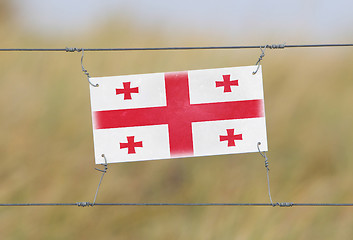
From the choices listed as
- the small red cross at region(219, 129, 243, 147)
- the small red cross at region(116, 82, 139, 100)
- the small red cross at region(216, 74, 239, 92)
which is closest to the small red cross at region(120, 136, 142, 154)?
the small red cross at region(116, 82, 139, 100)

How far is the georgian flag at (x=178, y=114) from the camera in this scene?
2811mm

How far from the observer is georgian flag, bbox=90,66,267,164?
281 cm

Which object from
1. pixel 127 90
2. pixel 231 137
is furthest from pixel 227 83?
pixel 127 90

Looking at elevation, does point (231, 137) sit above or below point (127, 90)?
below

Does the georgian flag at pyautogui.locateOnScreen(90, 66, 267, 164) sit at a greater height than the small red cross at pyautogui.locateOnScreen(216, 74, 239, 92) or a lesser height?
lesser

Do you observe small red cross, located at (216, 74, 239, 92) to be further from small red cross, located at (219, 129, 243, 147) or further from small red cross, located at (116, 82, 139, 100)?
small red cross, located at (116, 82, 139, 100)

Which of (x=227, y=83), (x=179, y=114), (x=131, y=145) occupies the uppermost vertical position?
(x=227, y=83)

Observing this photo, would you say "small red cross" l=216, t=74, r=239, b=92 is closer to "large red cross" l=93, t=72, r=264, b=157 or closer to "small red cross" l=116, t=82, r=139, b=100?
"large red cross" l=93, t=72, r=264, b=157

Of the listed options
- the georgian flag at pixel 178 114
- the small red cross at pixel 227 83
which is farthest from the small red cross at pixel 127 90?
the small red cross at pixel 227 83

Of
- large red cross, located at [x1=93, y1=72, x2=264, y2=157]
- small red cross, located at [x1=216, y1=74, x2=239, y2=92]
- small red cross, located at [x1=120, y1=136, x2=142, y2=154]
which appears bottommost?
small red cross, located at [x1=120, y1=136, x2=142, y2=154]

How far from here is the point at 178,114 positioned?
2.88 meters

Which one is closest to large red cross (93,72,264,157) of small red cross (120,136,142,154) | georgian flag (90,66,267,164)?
georgian flag (90,66,267,164)

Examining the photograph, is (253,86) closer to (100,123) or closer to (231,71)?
(231,71)

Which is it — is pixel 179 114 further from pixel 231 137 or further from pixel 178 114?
pixel 231 137
